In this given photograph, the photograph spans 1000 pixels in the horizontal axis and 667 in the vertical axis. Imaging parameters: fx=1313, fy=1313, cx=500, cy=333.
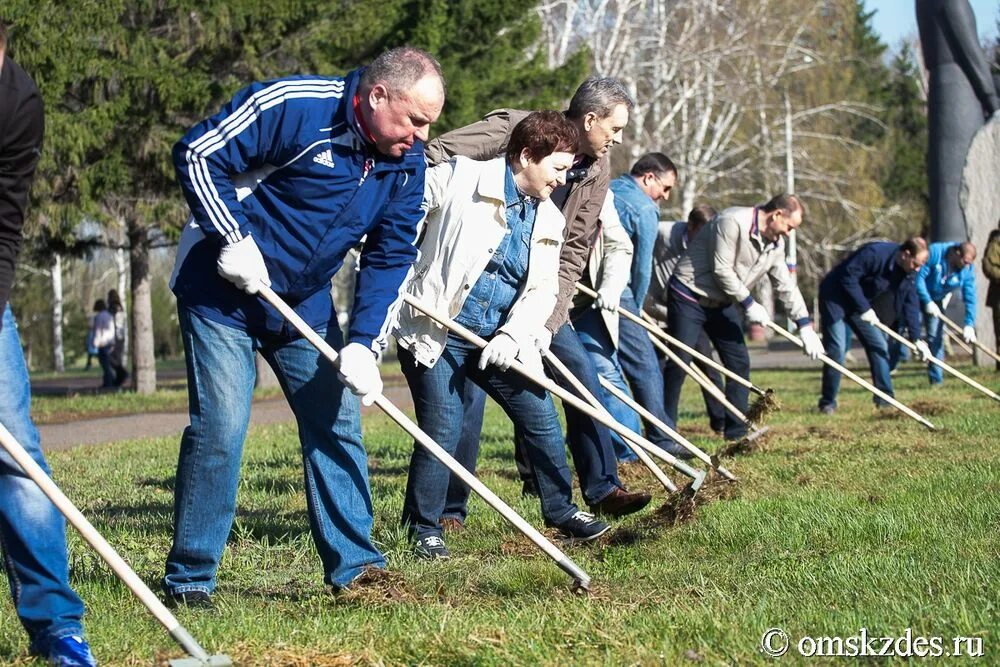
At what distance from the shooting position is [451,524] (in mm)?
6102

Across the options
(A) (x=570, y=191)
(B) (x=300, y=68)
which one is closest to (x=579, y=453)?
(A) (x=570, y=191)

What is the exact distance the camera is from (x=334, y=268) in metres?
4.56

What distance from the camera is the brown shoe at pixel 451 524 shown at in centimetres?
603

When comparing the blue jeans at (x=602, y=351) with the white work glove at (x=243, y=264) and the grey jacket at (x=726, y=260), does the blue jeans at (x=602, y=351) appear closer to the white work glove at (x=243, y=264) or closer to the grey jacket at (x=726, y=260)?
the grey jacket at (x=726, y=260)

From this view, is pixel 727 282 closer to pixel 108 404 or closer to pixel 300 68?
pixel 300 68

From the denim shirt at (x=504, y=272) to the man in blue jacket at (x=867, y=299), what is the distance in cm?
685

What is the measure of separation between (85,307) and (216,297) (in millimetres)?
52972

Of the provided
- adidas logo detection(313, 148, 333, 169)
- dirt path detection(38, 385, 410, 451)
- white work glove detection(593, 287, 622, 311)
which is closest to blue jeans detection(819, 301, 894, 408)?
white work glove detection(593, 287, 622, 311)

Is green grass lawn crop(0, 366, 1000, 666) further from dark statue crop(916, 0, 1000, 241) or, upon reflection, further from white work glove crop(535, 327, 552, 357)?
dark statue crop(916, 0, 1000, 241)

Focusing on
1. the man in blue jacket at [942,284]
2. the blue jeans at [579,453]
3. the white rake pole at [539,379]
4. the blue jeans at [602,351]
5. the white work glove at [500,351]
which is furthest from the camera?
the man in blue jacket at [942,284]

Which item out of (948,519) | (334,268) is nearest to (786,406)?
(948,519)

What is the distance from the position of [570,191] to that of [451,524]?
5.77 feet

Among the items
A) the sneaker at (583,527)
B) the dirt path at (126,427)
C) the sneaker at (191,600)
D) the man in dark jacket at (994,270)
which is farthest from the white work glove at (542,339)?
the man in dark jacket at (994,270)

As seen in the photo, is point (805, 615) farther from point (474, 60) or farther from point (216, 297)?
point (474, 60)
